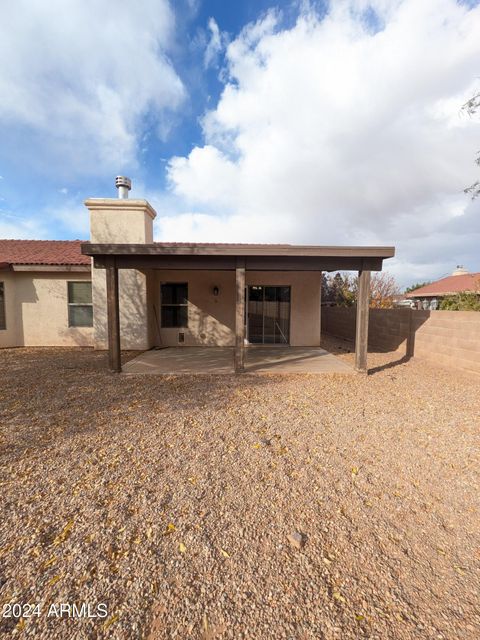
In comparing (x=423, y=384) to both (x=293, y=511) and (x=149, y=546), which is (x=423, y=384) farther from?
(x=149, y=546)

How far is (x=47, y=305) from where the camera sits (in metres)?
9.65

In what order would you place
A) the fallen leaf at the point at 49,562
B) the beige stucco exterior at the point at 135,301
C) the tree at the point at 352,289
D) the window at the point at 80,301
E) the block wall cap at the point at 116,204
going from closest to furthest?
the fallen leaf at the point at 49,562 → the block wall cap at the point at 116,204 → the beige stucco exterior at the point at 135,301 → the window at the point at 80,301 → the tree at the point at 352,289

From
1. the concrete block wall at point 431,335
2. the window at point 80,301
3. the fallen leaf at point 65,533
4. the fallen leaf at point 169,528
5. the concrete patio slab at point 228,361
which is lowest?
the fallen leaf at point 169,528

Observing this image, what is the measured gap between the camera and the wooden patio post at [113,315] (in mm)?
6402

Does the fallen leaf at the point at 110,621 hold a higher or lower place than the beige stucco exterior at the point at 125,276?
lower

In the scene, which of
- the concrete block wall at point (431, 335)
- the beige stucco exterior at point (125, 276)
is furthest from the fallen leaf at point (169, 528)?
the beige stucco exterior at point (125, 276)

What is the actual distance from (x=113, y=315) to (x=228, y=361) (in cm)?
315

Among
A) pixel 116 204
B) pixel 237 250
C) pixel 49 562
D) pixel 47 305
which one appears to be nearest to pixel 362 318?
pixel 237 250

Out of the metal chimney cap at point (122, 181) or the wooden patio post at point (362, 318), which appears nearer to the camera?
the wooden patio post at point (362, 318)

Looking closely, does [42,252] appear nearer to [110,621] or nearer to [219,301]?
[219,301]

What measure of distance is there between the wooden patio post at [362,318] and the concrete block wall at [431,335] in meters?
2.51

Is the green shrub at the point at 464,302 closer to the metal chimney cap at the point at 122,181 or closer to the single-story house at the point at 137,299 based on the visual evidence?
the single-story house at the point at 137,299

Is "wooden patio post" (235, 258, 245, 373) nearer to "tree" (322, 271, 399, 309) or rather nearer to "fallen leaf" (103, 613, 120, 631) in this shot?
"fallen leaf" (103, 613, 120, 631)

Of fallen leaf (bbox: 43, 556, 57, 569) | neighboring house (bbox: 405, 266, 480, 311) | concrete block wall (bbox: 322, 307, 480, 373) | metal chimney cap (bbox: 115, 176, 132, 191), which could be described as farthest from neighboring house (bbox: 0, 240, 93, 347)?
neighboring house (bbox: 405, 266, 480, 311)
